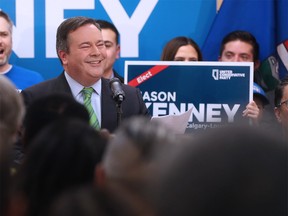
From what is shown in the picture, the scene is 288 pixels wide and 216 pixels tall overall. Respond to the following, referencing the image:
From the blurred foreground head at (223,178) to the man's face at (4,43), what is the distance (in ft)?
12.8

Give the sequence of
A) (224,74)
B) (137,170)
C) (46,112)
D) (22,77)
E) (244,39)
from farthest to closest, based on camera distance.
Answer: (244,39) < (22,77) < (224,74) < (46,112) < (137,170)

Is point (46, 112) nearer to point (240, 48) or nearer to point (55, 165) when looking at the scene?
point (55, 165)

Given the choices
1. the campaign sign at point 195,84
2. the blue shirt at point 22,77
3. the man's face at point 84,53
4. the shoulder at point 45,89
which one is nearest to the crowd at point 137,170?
the shoulder at point 45,89

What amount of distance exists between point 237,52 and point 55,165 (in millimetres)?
4065

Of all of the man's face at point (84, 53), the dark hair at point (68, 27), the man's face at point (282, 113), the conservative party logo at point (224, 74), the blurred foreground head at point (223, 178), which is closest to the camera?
the blurred foreground head at point (223, 178)

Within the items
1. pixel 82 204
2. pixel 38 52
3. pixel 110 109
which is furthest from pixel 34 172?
pixel 38 52

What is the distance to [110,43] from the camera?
566 cm

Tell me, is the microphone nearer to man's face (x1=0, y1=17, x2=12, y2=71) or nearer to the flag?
man's face (x1=0, y1=17, x2=12, y2=71)

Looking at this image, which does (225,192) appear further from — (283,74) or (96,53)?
(283,74)

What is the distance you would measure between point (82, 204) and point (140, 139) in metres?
0.29

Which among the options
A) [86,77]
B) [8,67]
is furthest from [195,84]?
[8,67]

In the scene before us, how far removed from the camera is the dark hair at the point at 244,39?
577 centimetres

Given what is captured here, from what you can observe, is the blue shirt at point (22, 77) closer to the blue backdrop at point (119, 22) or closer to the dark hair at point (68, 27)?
the blue backdrop at point (119, 22)

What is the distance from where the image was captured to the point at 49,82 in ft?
13.8
